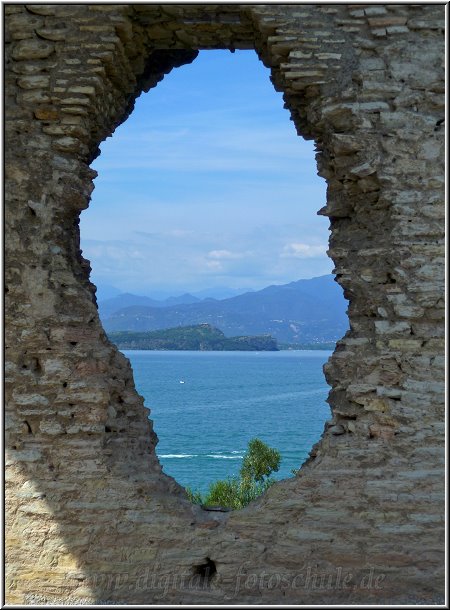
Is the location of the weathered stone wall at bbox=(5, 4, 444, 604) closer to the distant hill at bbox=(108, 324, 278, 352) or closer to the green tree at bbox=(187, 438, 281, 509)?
the green tree at bbox=(187, 438, 281, 509)

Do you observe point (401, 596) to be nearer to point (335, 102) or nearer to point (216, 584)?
point (216, 584)

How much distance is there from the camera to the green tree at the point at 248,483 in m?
15.1

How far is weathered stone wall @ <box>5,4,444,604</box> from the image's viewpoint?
15.4ft

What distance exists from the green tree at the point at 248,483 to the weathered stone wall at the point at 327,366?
396 inches

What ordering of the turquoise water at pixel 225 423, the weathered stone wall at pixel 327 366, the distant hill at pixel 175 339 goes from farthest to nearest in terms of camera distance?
1. the distant hill at pixel 175 339
2. the turquoise water at pixel 225 423
3. the weathered stone wall at pixel 327 366

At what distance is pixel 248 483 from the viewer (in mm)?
15773

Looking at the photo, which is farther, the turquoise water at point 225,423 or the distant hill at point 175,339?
the distant hill at point 175,339

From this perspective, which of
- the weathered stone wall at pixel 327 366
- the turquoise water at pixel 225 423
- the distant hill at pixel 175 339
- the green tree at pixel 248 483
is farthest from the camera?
the distant hill at pixel 175 339

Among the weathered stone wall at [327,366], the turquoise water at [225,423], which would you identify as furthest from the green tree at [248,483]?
the weathered stone wall at [327,366]

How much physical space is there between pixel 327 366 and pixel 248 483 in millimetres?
11436

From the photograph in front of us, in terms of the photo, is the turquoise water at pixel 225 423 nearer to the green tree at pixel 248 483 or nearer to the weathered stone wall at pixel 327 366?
the green tree at pixel 248 483

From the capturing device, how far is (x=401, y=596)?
4.61m

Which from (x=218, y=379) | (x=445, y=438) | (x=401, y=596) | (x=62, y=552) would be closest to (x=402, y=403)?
(x=445, y=438)

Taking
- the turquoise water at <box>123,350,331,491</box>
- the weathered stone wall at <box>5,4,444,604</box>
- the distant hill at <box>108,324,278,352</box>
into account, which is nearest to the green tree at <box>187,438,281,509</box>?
the turquoise water at <box>123,350,331,491</box>
